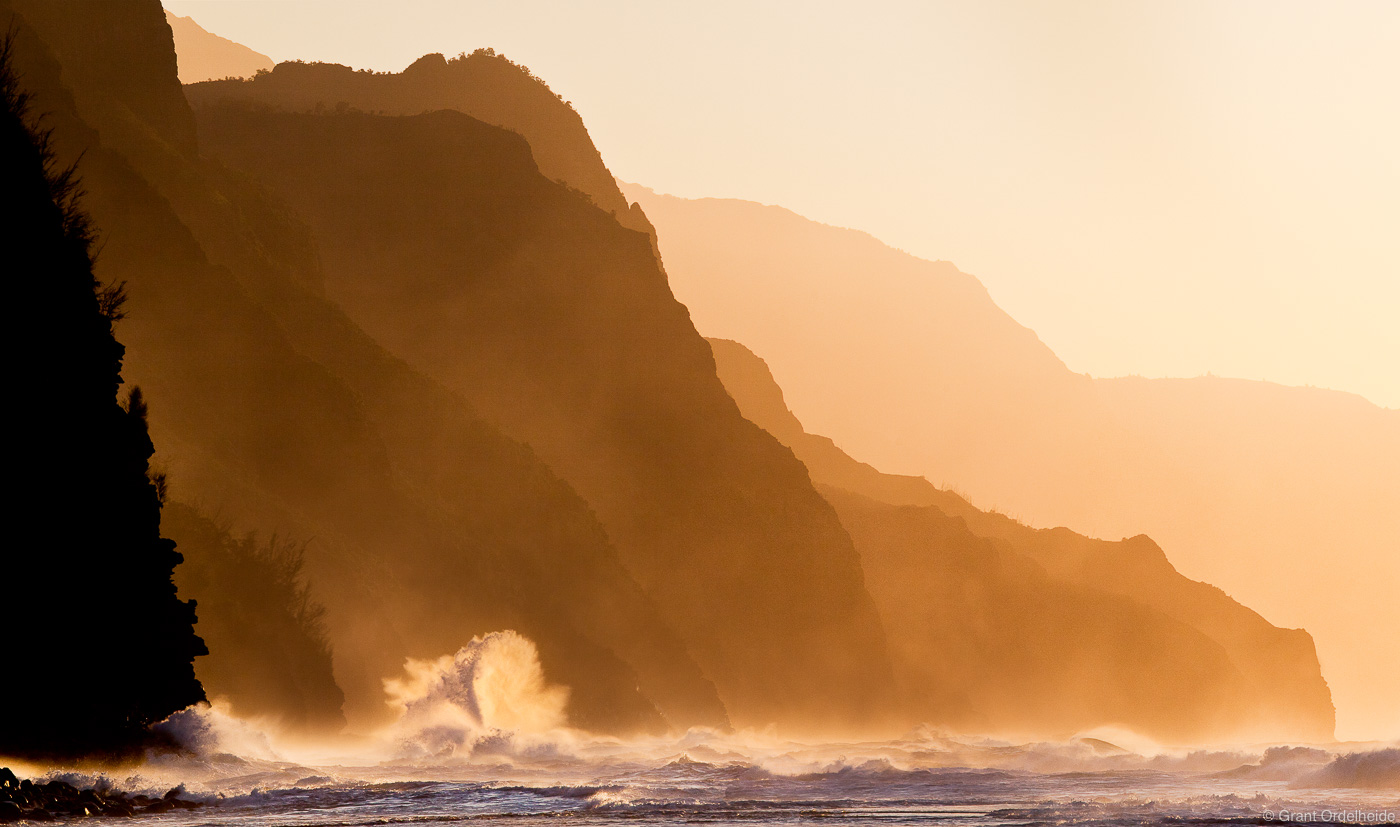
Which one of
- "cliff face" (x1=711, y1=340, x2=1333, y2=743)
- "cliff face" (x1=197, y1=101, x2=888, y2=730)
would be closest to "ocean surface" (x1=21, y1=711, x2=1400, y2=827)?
"cliff face" (x1=197, y1=101, x2=888, y2=730)

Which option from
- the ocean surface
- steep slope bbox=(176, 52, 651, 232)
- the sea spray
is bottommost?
the ocean surface

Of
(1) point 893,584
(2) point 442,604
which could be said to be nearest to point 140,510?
(2) point 442,604

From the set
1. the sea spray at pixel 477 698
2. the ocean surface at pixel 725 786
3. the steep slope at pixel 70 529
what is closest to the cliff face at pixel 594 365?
the sea spray at pixel 477 698

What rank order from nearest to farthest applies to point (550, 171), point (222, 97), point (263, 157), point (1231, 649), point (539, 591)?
point (539, 591), point (263, 157), point (222, 97), point (550, 171), point (1231, 649)

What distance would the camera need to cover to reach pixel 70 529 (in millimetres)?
30969

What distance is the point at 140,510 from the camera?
114 feet

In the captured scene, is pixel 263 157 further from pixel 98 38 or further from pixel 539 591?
pixel 539 591

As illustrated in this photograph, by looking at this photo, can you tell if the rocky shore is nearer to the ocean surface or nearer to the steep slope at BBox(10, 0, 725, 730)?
the ocean surface

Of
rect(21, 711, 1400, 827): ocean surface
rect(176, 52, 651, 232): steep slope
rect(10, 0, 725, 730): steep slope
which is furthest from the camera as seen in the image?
rect(176, 52, 651, 232): steep slope

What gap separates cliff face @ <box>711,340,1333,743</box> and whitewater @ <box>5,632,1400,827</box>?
65.8m

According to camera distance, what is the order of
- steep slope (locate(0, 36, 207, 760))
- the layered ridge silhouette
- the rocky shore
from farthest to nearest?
1. the layered ridge silhouette
2. steep slope (locate(0, 36, 207, 760))
3. the rocky shore

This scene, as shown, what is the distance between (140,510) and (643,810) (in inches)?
686

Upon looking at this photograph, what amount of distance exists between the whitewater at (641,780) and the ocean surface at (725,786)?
0.10 metres

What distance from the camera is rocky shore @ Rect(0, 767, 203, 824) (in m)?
22.4
